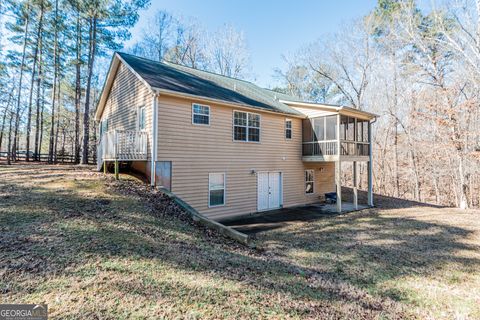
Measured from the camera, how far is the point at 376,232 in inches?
336

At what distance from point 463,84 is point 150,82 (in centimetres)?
1916

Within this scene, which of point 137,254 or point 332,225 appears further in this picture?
point 332,225

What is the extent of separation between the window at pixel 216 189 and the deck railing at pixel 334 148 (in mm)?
5600

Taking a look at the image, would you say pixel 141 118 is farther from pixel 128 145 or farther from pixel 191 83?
pixel 191 83

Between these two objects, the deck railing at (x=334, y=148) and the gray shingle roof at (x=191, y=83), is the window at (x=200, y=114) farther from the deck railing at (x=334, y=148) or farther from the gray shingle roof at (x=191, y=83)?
the deck railing at (x=334, y=148)

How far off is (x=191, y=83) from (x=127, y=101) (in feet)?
10.6

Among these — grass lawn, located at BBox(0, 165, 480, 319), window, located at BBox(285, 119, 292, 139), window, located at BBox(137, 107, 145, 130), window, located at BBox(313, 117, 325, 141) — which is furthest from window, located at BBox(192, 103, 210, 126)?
window, located at BBox(313, 117, 325, 141)

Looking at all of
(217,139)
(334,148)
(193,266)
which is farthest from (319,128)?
(193,266)

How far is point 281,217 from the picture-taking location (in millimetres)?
10938

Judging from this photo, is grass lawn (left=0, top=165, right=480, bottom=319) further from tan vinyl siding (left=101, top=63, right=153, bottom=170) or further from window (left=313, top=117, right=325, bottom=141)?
window (left=313, top=117, right=325, bottom=141)

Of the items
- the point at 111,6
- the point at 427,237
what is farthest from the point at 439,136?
the point at 111,6

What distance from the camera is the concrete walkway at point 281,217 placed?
9289mm

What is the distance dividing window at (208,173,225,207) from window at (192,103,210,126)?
2.24m

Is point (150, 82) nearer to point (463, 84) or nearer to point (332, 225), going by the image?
point (332, 225)
